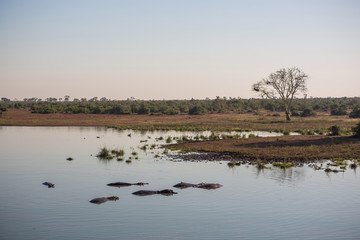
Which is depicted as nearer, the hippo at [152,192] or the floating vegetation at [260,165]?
the hippo at [152,192]

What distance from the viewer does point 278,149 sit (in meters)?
30.2

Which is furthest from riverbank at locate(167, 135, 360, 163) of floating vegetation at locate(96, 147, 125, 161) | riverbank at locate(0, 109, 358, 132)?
riverbank at locate(0, 109, 358, 132)

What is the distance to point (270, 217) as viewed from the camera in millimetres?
14922

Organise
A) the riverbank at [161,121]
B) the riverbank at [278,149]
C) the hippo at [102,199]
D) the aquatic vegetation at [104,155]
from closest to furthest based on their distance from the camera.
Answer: the hippo at [102,199] → the riverbank at [278,149] → the aquatic vegetation at [104,155] → the riverbank at [161,121]

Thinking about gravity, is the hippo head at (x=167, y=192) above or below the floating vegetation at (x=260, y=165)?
below

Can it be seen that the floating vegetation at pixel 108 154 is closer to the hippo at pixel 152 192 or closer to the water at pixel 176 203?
the water at pixel 176 203

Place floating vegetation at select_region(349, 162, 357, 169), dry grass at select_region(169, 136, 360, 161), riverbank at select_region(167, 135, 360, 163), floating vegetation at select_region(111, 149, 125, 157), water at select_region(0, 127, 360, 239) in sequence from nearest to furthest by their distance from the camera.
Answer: water at select_region(0, 127, 360, 239) → floating vegetation at select_region(349, 162, 357, 169) → riverbank at select_region(167, 135, 360, 163) → dry grass at select_region(169, 136, 360, 161) → floating vegetation at select_region(111, 149, 125, 157)

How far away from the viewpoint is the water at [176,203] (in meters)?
13.5

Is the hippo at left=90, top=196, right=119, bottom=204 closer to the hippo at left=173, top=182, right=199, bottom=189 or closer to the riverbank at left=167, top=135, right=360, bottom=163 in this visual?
the hippo at left=173, top=182, right=199, bottom=189

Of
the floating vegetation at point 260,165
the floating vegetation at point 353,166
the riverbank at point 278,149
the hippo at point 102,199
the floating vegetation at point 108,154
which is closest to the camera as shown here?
the hippo at point 102,199

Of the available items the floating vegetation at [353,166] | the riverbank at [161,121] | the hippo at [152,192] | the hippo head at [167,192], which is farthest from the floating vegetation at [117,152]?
the riverbank at [161,121]

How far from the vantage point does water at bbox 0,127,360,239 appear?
13.5m

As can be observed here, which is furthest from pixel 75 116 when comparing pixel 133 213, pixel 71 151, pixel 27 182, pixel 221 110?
pixel 133 213

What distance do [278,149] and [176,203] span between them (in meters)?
15.5
